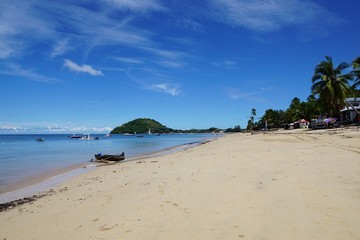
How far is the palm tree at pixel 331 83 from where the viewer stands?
46812mm

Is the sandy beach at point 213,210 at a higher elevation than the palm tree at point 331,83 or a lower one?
lower

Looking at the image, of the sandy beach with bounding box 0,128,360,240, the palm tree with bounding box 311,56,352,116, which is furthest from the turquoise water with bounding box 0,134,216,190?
the palm tree with bounding box 311,56,352,116

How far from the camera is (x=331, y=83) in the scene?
47.3m

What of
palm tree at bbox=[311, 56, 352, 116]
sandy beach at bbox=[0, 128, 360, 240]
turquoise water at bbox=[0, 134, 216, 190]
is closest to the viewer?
sandy beach at bbox=[0, 128, 360, 240]

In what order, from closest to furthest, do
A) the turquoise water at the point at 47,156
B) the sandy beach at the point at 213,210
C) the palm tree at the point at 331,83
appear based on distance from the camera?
the sandy beach at the point at 213,210 < the turquoise water at the point at 47,156 < the palm tree at the point at 331,83

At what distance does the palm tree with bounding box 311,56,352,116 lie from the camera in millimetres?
46812

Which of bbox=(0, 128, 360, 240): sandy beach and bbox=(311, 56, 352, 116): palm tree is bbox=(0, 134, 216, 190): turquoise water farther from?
bbox=(311, 56, 352, 116): palm tree

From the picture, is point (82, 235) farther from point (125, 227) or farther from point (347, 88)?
point (347, 88)

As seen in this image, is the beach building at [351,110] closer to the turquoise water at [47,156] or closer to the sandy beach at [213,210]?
the turquoise water at [47,156]

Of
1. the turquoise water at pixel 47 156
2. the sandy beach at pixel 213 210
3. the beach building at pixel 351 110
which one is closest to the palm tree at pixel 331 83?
the beach building at pixel 351 110

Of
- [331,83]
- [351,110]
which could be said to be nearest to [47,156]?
[331,83]

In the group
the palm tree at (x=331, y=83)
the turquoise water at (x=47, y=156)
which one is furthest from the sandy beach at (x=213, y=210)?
the palm tree at (x=331, y=83)

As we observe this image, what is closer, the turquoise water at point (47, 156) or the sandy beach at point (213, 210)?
the sandy beach at point (213, 210)

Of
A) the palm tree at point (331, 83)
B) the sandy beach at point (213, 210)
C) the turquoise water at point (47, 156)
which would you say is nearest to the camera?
the sandy beach at point (213, 210)
